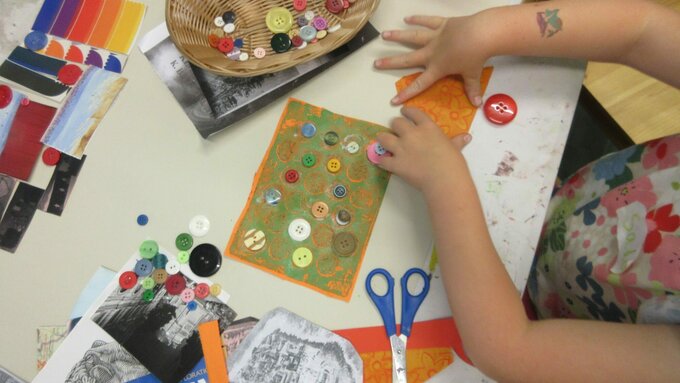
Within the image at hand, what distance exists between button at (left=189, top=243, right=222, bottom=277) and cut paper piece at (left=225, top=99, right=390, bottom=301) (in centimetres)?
2

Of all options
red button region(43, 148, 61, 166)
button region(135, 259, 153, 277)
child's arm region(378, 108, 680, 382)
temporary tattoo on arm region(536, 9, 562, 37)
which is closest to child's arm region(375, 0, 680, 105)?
temporary tattoo on arm region(536, 9, 562, 37)

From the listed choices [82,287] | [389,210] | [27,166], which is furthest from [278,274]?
[27,166]

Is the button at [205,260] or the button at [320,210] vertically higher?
the button at [320,210]

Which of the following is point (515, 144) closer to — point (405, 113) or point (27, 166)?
point (405, 113)

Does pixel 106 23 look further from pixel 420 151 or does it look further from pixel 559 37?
pixel 559 37

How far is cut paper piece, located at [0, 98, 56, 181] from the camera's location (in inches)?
29.9

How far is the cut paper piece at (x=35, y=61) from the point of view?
0.79 m

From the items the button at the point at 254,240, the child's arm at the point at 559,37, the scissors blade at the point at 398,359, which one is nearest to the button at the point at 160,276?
the button at the point at 254,240

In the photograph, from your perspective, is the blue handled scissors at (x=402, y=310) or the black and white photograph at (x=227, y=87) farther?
the black and white photograph at (x=227, y=87)

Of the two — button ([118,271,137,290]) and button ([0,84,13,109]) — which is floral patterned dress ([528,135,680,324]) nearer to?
button ([118,271,137,290])

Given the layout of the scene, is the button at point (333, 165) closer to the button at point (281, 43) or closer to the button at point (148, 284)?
the button at point (281, 43)

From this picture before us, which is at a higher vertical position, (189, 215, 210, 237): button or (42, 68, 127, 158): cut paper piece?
(42, 68, 127, 158): cut paper piece

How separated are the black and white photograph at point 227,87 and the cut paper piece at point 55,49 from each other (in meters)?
0.18

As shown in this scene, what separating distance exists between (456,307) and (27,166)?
2.37 ft
